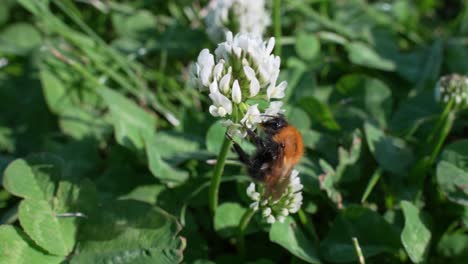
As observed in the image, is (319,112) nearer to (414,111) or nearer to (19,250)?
(414,111)

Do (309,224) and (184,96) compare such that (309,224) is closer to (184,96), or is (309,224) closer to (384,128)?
(384,128)

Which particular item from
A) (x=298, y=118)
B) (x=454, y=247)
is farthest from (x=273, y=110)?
(x=454, y=247)

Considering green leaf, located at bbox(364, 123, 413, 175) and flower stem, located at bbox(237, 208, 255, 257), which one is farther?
green leaf, located at bbox(364, 123, 413, 175)

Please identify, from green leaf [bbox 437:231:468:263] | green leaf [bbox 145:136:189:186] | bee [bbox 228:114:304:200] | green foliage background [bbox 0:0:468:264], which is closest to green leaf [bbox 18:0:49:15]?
green foliage background [bbox 0:0:468:264]

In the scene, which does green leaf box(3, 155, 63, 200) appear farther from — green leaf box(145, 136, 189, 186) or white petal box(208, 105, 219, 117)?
white petal box(208, 105, 219, 117)

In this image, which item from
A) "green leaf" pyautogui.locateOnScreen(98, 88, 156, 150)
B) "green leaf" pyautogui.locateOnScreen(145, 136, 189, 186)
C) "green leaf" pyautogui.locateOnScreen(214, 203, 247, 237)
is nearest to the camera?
"green leaf" pyautogui.locateOnScreen(214, 203, 247, 237)

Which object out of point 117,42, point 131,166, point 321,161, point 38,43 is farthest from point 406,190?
point 38,43

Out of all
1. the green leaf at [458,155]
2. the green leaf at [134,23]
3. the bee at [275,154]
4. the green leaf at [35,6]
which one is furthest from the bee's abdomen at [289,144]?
the green leaf at [134,23]
